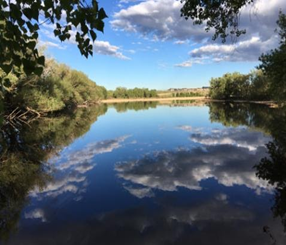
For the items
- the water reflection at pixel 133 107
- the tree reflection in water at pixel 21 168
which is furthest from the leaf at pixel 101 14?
the water reflection at pixel 133 107

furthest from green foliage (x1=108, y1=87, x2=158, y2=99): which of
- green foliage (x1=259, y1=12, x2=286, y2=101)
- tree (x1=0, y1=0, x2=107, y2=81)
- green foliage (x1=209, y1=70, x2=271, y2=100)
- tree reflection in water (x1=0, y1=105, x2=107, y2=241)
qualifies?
tree (x1=0, y1=0, x2=107, y2=81)

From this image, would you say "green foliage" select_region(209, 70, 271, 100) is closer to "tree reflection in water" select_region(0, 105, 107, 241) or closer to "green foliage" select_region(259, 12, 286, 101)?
"green foliage" select_region(259, 12, 286, 101)

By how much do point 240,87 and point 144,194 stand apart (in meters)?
96.0

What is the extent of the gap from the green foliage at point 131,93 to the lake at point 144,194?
15549 centimetres

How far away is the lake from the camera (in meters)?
7.88

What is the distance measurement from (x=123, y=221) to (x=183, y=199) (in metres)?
3.03

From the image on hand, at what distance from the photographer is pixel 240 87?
98188mm

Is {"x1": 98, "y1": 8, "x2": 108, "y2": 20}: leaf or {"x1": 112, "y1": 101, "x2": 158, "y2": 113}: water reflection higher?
{"x1": 98, "y1": 8, "x2": 108, "y2": 20}: leaf

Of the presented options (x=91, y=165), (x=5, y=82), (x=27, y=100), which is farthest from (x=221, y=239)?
(x=27, y=100)

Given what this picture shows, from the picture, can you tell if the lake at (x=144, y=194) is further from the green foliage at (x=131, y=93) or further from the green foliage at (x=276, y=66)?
the green foliage at (x=131, y=93)

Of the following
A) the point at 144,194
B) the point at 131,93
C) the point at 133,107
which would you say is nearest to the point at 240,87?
the point at 133,107

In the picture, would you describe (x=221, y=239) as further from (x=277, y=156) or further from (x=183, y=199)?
(x=277, y=156)

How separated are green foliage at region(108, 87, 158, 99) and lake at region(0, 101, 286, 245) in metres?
155

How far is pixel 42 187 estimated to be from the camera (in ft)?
41.9
